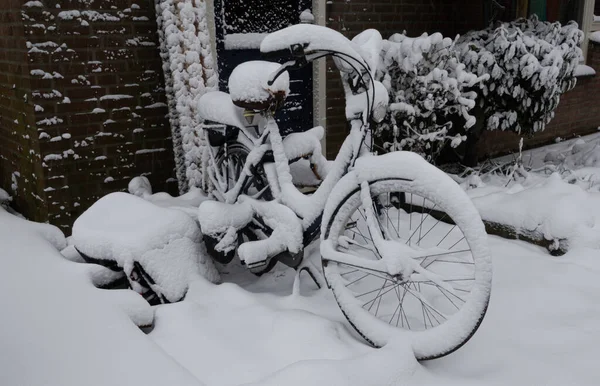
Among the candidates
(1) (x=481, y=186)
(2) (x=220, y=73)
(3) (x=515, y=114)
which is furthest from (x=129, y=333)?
(3) (x=515, y=114)

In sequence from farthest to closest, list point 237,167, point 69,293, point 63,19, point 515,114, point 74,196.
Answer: point 515,114
point 74,196
point 63,19
point 237,167
point 69,293

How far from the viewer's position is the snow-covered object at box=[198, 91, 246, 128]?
118 inches

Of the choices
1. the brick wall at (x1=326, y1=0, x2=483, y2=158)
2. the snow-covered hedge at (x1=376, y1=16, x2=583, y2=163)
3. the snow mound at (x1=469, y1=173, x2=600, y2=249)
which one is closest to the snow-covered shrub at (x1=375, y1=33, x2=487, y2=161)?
the snow-covered hedge at (x1=376, y1=16, x2=583, y2=163)

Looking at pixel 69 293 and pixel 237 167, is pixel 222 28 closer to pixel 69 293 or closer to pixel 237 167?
pixel 237 167

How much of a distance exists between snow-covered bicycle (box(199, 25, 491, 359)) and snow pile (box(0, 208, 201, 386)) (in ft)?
2.44

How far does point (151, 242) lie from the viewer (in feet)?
8.86

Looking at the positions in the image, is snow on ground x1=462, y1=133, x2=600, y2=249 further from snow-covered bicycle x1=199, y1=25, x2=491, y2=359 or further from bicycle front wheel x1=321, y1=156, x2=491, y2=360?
bicycle front wheel x1=321, y1=156, x2=491, y2=360

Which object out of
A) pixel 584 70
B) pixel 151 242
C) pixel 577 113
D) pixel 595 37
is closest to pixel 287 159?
pixel 151 242

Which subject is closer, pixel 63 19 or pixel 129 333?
pixel 129 333

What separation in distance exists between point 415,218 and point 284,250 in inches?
57.6

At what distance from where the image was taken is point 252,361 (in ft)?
6.88

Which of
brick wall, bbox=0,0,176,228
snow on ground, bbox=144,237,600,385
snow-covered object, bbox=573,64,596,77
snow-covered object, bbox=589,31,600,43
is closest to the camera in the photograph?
snow on ground, bbox=144,237,600,385

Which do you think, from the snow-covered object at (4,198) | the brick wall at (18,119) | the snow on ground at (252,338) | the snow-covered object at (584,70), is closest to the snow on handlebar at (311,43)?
the snow on ground at (252,338)

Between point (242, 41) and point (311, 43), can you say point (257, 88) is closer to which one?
point (311, 43)
